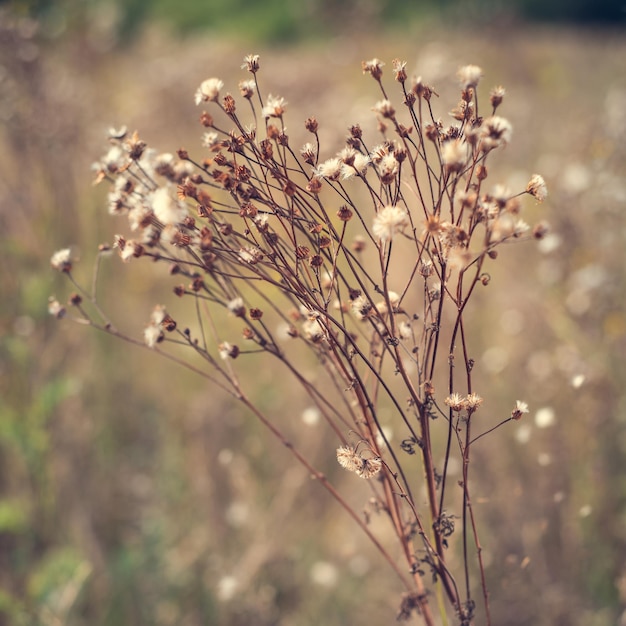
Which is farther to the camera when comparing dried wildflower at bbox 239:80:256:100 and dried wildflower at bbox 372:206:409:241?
dried wildflower at bbox 239:80:256:100

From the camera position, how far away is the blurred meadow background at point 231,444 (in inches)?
93.3

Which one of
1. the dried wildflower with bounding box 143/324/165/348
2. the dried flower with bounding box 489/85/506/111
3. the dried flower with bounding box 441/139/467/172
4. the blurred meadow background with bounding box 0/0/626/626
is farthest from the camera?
the blurred meadow background with bounding box 0/0/626/626

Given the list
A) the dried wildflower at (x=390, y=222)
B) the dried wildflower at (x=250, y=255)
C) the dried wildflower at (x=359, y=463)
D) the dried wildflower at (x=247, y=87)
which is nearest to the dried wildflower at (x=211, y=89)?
the dried wildflower at (x=247, y=87)

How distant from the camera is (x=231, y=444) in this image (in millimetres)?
3123

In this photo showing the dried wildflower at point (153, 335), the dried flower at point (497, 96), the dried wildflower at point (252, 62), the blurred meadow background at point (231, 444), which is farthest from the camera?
the blurred meadow background at point (231, 444)

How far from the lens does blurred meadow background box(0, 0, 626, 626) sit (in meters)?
2.37

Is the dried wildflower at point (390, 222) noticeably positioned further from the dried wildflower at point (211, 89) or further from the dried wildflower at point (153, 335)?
the dried wildflower at point (153, 335)

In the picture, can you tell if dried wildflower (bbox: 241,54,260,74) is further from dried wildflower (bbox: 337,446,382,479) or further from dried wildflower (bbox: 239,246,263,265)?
dried wildflower (bbox: 337,446,382,479)

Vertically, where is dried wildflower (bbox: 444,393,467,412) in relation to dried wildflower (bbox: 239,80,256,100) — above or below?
below

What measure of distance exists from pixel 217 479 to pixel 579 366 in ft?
5.81

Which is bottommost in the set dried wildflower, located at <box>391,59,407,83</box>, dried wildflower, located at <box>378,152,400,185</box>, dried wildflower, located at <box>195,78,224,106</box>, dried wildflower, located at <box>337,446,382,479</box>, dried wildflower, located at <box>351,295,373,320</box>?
dried wildflower, located at <box>337,446,382,479</box>

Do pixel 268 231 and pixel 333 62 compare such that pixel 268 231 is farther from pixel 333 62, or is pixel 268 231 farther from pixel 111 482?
pixel 333 62

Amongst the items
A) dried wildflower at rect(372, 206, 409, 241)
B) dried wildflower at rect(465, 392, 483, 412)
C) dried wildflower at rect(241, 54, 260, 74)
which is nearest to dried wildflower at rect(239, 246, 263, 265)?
dried wildflower at rect(372, 206, 409, 241)

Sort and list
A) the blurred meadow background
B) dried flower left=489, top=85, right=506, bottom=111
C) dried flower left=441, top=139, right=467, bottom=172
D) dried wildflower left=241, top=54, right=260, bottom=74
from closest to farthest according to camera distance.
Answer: dried flower left=441, top=139, right=467, bottom=172 → dried flower left=489, top=85, right=506, bottom=111 → dried wildflower left=241, top=54, right=260, bottom=74 → the blurred meadow background
